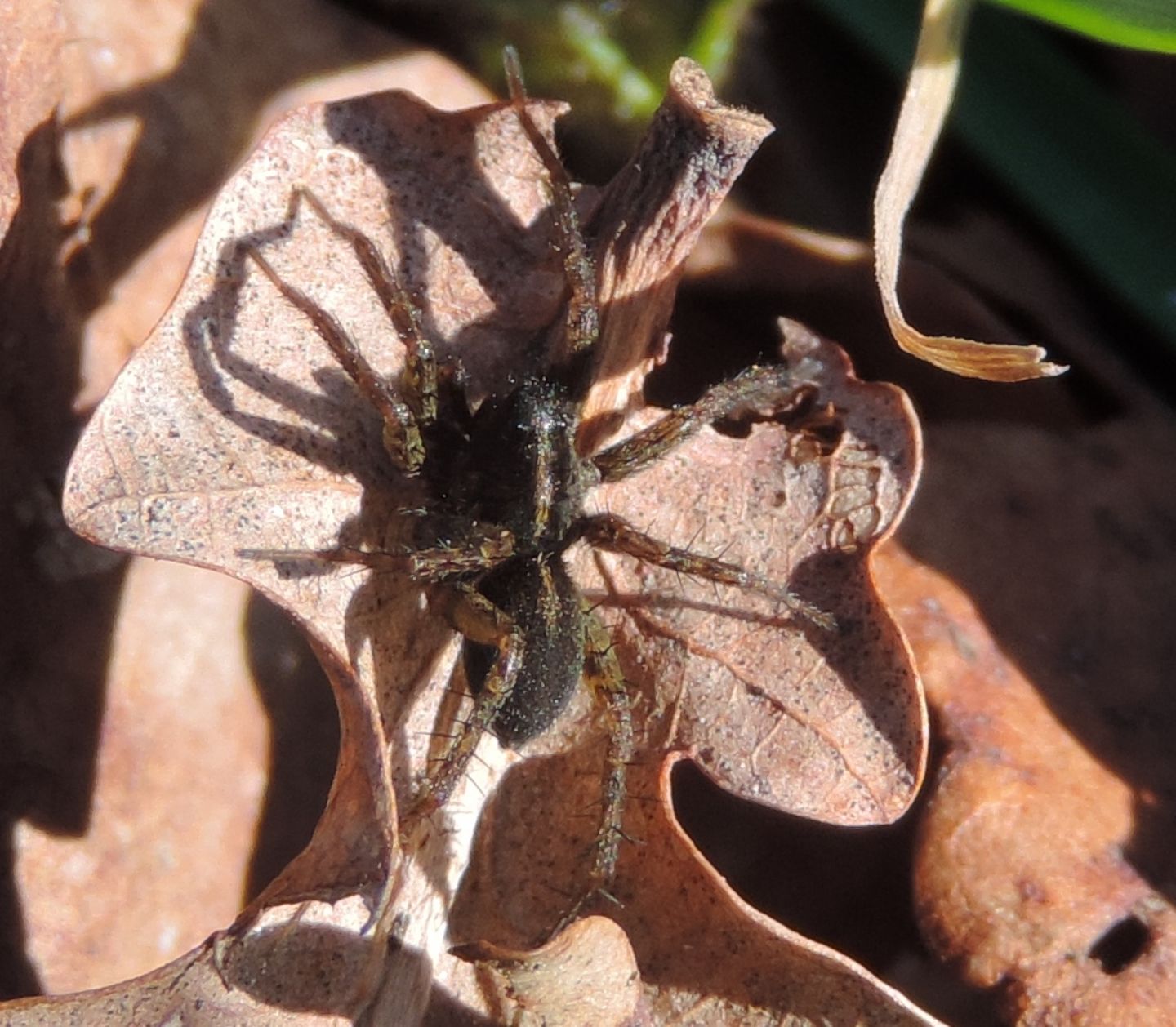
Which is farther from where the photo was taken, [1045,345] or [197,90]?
[1045,345]

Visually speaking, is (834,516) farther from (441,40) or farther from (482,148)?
(441,40)

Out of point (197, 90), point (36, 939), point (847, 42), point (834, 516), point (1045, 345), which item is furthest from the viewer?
point (847, 42)

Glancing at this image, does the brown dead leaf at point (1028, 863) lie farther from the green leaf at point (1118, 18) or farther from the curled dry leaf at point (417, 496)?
the green leaf at point (1118, 18)

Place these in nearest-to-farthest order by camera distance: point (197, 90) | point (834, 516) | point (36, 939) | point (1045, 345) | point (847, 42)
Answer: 1. point (36, 939)
2. point (834, 516)
3. point (197, 90)
4. point (1045, 345)
5. point (847, 42)

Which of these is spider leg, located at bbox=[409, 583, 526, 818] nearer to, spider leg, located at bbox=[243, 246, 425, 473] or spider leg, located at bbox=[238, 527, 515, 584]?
spider leg, located at bbox=[238, 527, 515, 584]

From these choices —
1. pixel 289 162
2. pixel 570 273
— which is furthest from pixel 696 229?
pixel 289 162

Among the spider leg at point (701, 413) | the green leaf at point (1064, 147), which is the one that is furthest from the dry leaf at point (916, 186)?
the green leaf at point (1064, 147)

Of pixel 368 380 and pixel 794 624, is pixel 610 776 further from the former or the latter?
pixel 368 380
